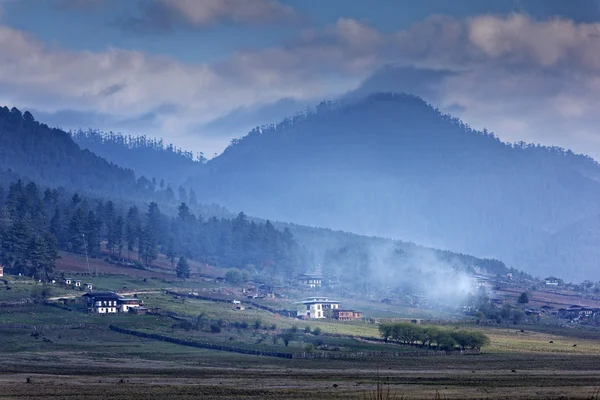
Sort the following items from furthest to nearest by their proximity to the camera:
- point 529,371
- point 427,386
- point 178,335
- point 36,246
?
1. point 36,246
2. point 178,335
3. point 529,371
4. point 427,386

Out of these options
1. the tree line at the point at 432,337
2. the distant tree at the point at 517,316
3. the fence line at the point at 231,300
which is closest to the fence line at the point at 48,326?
the tree line at the point at 432,337

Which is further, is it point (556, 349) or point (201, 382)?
point (556, 349)

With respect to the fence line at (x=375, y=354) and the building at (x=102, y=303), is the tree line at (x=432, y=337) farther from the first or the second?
the building at (x=102, y=303)

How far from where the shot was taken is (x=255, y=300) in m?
199

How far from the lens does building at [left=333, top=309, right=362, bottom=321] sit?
18550 centimetres

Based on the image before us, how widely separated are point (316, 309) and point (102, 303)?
133 feet

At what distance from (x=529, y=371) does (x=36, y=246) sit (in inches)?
4160

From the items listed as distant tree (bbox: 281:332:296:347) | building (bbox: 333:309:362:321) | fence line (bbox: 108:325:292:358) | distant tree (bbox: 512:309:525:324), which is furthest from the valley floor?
distant tree (bbox: 512:309:525:324)

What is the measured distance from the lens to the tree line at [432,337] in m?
135

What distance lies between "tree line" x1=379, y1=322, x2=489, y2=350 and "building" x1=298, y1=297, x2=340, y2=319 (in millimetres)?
39688

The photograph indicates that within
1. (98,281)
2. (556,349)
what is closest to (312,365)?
(556,349)

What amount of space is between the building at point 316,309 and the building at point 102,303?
1316 inches

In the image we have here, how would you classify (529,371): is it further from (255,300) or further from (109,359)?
(255,300)

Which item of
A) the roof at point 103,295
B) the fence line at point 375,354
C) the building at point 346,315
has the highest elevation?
the roof at point 103,295
